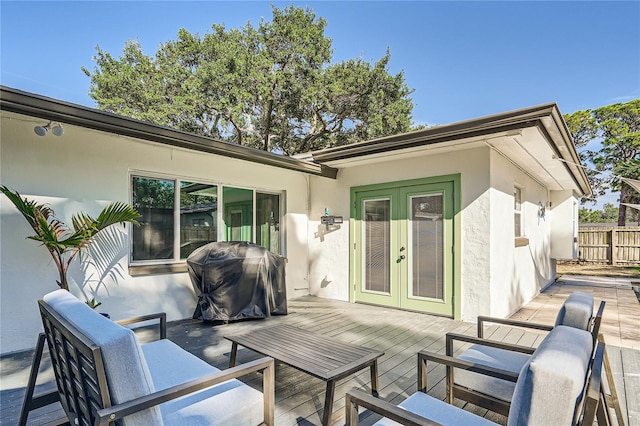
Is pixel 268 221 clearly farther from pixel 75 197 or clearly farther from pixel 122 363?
pixel 122 363

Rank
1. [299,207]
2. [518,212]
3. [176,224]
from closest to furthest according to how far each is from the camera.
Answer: [176,224] < [518,212] < [299,207]

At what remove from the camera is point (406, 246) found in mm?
5387

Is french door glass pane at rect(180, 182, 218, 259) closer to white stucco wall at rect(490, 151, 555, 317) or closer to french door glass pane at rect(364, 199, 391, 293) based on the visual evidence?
french door glass pane at rect(364, 199, 391, 293)

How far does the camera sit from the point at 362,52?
13.0m

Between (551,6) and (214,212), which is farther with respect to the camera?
(551,6)

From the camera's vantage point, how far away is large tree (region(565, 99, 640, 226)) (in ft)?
46.1

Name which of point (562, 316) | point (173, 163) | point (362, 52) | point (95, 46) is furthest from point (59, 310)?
point (95, 46)

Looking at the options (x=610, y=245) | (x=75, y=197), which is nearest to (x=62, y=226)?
(x=75, y=197)

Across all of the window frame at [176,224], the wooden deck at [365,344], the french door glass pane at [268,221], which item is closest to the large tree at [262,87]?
the french door glass pane at [268,221]

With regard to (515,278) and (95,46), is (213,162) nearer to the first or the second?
(515,278)

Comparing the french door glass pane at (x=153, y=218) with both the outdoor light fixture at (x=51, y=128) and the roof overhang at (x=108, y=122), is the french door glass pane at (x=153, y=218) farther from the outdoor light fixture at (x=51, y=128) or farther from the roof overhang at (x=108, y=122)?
the outdoor light fixture at (x=51, y=128)

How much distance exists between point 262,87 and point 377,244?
8967mm

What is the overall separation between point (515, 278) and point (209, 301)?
5018 mm

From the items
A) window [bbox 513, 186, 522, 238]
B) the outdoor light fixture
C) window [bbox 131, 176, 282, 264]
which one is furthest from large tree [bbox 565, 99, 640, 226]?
the outdoor light fixture
